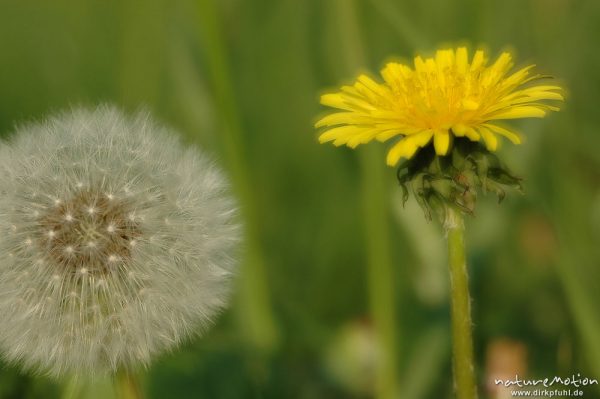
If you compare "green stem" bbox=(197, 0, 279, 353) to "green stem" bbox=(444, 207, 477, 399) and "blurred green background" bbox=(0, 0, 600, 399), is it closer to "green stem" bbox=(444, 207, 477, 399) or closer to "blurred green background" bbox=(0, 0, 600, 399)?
"blurred green background" bbox=(0, 0, 600, 399)

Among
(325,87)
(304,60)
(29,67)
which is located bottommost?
(325,87)

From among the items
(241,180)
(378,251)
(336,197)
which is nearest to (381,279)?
(378,251)

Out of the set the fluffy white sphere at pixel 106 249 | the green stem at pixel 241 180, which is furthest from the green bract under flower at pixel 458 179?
the green stem at pixel 241 180

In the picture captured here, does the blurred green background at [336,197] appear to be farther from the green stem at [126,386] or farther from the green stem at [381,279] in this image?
the green stem at [126,386]

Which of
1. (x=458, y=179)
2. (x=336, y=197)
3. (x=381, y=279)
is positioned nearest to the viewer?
(x=458, y=179)

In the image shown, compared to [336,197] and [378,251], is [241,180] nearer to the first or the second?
[378,251]

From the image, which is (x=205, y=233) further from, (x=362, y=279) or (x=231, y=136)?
(x=362, y=279)

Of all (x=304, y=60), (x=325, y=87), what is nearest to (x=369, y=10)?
(x=304, y=60)
